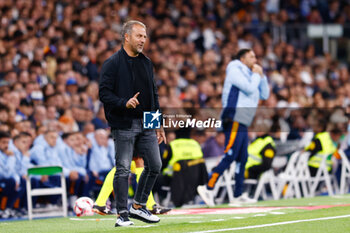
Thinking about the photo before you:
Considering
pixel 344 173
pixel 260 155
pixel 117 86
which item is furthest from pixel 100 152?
pixel 117 86

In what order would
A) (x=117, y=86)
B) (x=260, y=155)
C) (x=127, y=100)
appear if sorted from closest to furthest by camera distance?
(x=127, y=100), (x=117, y=86), (x=260, y=155)

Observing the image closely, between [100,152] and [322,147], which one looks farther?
[322,147]

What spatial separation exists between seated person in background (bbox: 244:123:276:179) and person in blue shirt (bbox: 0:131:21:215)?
4.10 metres

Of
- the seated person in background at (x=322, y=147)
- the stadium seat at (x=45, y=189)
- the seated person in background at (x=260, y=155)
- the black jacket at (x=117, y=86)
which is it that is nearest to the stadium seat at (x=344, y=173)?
the seated person in background at (x=322, y=147)

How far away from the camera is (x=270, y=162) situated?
1402 centimetres

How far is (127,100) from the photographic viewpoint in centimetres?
797

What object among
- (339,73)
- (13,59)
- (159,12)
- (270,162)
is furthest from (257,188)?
(339,73)

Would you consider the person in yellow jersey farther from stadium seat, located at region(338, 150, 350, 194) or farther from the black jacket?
stadium seat, located at region(338, 150, 350, 194)

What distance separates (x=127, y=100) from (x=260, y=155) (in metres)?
6.41

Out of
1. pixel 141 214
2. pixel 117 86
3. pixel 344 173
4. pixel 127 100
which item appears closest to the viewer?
pixel 127 100

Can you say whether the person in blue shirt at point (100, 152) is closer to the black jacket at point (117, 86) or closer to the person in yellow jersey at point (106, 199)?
the person in yellow jersey at point (106, 199)

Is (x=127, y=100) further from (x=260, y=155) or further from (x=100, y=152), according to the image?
(x=260, y=155)

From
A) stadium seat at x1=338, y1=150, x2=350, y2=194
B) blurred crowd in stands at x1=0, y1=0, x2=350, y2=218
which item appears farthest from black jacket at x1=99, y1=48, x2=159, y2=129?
stadium seat at x1=338, y1=150, x2=350, y2=194

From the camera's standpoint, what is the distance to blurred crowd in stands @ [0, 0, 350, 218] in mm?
14039
